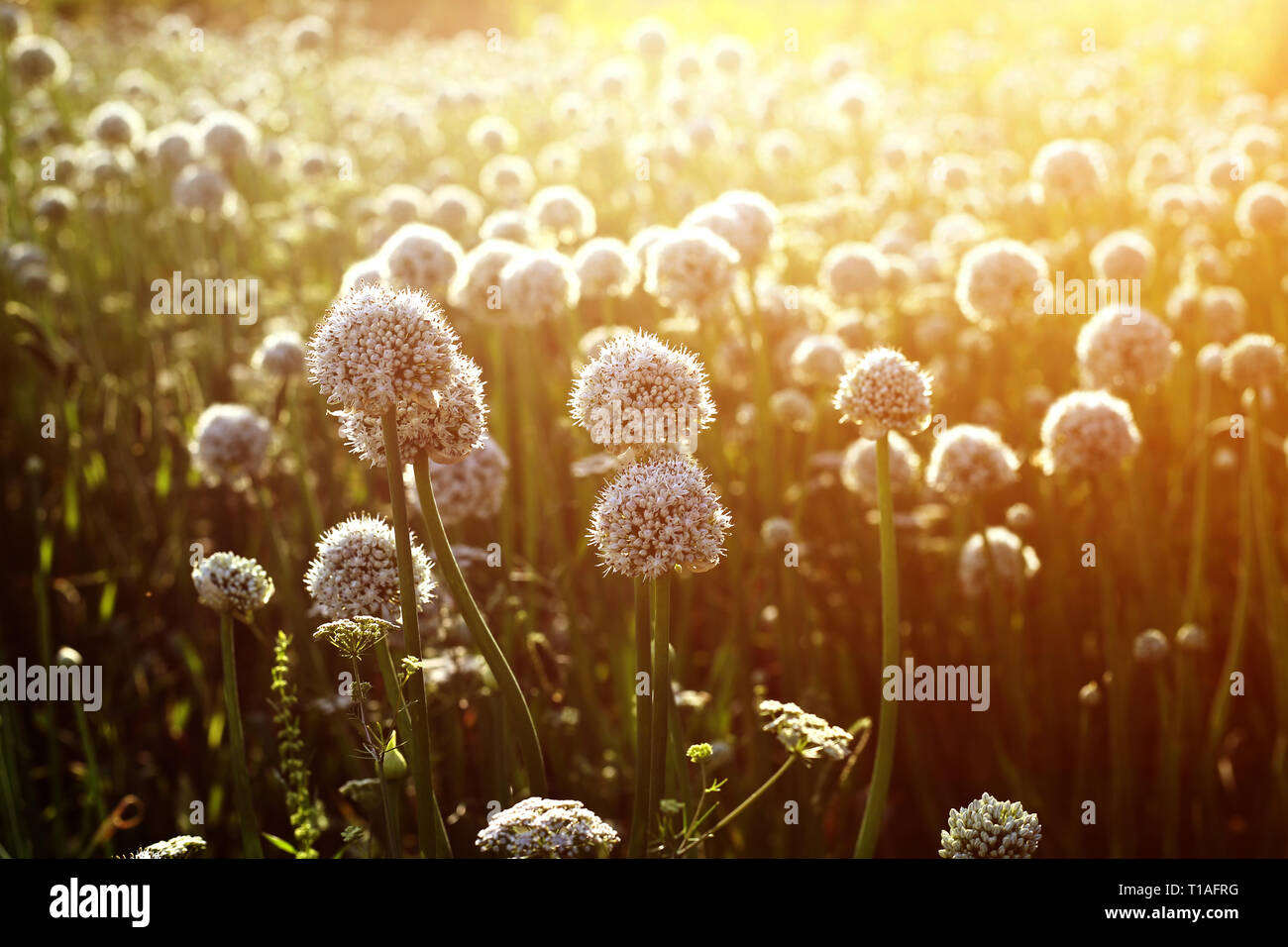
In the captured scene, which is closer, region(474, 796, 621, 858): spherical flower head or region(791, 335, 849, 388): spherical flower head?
region(474, 796, 621, 858): spherical flower head

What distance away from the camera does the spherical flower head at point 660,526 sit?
208 centimetres

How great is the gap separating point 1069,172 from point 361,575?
4.24 meters

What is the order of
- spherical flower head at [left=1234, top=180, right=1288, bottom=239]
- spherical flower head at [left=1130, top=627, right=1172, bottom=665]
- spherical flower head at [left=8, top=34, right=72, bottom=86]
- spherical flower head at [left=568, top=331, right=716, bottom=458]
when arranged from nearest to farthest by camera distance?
spherical flower head at [left=568, top=331, right=716, bottom=458], spherical flower head at [left=1130, top=627, right=1172, bottom=665], spherical flower head at [left=1234, top=180, right=1288, bottom=239], spherical flower head at [left=8, top=34, right=72, bottom=86]

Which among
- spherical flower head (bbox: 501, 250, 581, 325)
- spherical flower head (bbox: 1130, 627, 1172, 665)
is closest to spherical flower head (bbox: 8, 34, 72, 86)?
spherical flower head (bbox: 501, 250, 581, 325)

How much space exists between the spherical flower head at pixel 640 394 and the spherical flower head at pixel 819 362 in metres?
2.34

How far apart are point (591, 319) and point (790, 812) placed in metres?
4.33

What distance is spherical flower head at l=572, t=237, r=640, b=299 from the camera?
4.51m

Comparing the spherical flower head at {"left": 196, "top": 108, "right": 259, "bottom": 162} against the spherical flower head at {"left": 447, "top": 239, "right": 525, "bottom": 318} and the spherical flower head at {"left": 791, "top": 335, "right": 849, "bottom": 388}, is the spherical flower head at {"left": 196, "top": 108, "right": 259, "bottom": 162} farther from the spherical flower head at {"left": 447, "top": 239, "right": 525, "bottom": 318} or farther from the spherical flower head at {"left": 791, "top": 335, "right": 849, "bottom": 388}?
the spherical flower head at {"left": 791, "top": 335, "right": 849, "bottom": 388}

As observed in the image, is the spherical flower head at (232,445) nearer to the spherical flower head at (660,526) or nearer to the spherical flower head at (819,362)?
the spherical flower head at (819,362)

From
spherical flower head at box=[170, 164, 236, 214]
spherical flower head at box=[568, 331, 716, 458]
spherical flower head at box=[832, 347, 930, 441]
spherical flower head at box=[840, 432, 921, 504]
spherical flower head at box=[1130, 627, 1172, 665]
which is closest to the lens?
spherical flower head at box=[568, 331, 716, 458]

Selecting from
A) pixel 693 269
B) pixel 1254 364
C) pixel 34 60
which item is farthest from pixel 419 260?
pixel 34 60

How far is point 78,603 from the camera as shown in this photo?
4703 mm

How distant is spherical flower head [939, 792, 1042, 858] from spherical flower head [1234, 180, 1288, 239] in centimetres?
421
